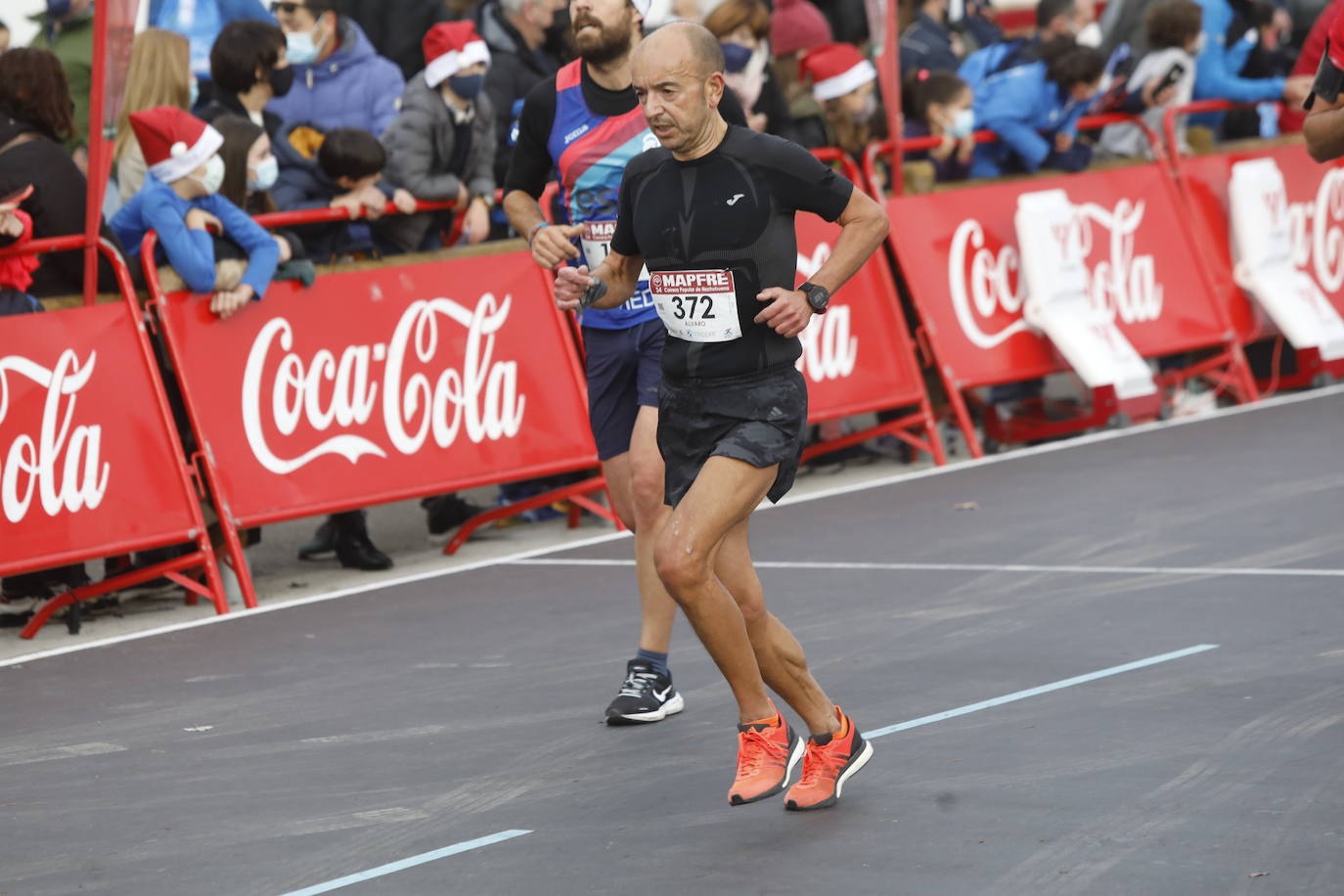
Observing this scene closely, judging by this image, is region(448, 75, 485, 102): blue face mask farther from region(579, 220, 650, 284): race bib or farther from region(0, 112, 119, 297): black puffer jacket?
region(579, 220, 650, 284): race bib

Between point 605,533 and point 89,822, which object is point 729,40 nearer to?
point 605,533

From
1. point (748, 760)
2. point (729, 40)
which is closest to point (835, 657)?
point (748, 760)

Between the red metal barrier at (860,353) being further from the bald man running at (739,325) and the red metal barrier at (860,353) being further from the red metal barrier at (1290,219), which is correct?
the bald man running at (739,325)

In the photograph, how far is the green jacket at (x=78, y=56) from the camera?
37.9 ft

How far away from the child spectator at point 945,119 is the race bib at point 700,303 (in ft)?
→ 24.5

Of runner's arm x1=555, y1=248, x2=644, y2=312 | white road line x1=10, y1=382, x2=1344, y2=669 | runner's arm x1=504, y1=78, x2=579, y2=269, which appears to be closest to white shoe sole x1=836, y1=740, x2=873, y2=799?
runner's arm x1=555, y1=248, x2=644, y2=312

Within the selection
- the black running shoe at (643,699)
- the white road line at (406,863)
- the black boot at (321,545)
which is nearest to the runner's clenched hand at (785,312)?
the white road line at (406,863)

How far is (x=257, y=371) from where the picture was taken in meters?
9.56

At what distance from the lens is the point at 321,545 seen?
10.4 metres

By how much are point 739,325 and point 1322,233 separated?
9944 millimetres

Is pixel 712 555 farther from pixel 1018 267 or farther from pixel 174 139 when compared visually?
pixel 1018 267

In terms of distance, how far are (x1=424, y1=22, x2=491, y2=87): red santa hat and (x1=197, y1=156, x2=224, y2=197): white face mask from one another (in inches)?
71.9

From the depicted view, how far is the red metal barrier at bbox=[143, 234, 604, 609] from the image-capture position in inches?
371

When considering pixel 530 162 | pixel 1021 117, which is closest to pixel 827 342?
pixel 1021 117
